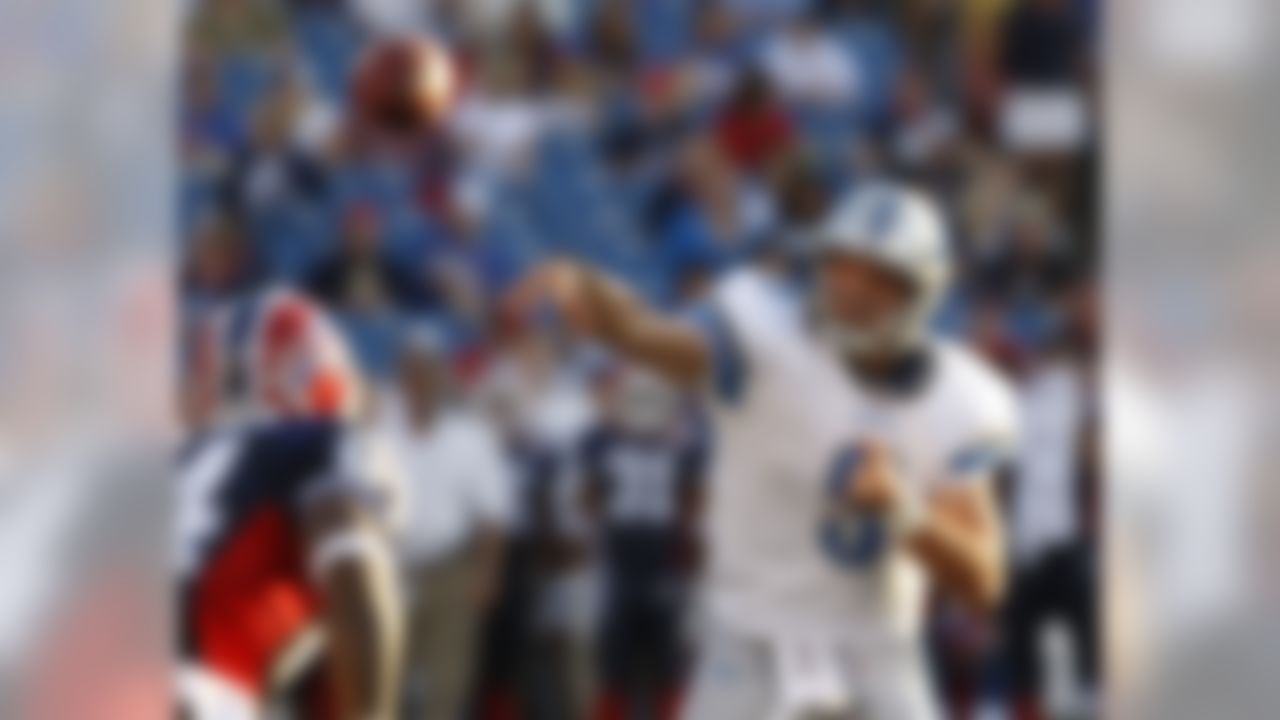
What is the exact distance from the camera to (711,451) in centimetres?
371

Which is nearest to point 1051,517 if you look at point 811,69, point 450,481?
point 811,69

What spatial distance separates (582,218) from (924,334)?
1.32 ft

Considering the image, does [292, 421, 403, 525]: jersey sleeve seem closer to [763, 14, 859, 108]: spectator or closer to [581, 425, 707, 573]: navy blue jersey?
[581, 425, 707, 573]: navy blue jersey

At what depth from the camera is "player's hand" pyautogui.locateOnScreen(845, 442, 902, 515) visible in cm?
368

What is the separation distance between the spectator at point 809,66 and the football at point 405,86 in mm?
362

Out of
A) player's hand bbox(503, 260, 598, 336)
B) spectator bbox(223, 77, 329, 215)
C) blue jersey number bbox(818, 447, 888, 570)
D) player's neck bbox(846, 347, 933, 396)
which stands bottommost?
blue jersey number bbox(818, 447, 888, 570)

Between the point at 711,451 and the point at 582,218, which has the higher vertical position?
the point at 582,218

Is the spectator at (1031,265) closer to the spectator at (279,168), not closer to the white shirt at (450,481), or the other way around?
the white shirt at (450,481)

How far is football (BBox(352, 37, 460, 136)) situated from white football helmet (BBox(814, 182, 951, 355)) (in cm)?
45

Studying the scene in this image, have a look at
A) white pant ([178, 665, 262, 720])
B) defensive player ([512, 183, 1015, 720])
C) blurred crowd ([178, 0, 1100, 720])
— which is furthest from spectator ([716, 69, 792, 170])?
white pant ([178, 665, 262, 720])

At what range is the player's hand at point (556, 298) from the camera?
372 cm

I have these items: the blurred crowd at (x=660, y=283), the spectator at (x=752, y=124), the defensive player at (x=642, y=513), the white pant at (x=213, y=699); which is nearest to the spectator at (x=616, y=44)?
the blurred crowd at (x=660, y=283)

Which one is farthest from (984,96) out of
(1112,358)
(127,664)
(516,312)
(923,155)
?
(127,664)

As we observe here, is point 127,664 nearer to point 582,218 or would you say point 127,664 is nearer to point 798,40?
point 582,218
